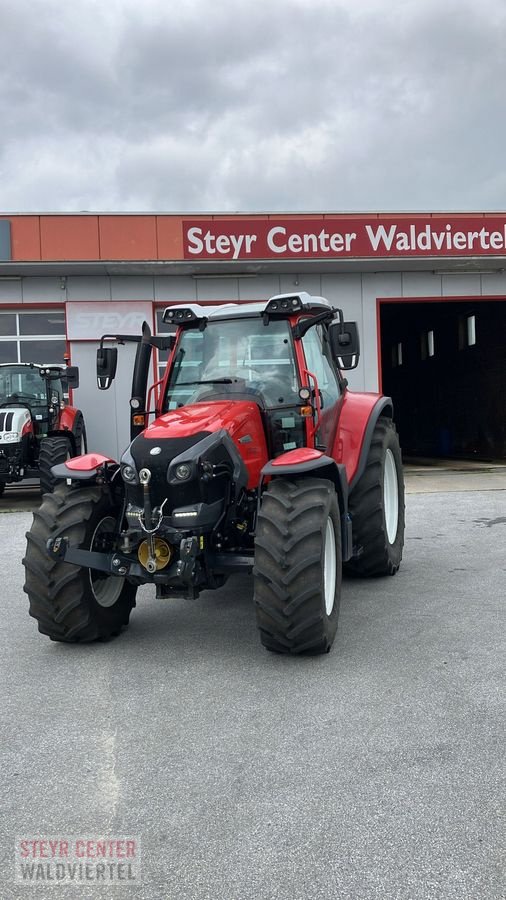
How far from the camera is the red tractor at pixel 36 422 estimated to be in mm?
12070

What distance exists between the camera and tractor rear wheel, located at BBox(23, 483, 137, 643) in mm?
4641

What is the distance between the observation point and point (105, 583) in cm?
507

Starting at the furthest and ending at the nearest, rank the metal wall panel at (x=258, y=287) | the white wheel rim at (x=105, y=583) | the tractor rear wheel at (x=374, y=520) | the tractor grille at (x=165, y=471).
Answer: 1. the metal wall panel at (x=258, y=287)
2. the tractor rear wheel at (x=374, y=520)
3. the white wheel rim at (x=105, y=583)
4. the tractor grille at (x=165, y=471)

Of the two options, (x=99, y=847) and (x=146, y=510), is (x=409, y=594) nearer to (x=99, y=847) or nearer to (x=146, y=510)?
(x=146, y=510)

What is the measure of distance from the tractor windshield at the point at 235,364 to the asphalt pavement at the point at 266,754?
1.58 m

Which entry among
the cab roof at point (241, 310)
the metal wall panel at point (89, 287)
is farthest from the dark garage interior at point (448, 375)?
the cab roof at point (241, 310)

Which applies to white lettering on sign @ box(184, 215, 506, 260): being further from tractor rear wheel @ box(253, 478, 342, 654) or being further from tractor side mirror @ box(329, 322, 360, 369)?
tractor rear wheel @ box(253, 478, 342, 654)

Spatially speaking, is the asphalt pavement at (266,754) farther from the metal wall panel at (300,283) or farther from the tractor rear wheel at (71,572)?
the metal wall panel at (300,283)

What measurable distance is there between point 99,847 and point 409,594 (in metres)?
3.79

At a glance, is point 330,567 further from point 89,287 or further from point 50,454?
point 89,287

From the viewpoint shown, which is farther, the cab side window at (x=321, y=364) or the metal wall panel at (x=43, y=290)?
the metal wall panel at (x=43, y=290)

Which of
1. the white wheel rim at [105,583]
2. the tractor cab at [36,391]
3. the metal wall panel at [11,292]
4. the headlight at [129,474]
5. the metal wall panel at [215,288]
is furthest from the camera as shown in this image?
the metal wall panel at [215,288]

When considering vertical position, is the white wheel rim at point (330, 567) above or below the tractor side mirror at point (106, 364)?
below

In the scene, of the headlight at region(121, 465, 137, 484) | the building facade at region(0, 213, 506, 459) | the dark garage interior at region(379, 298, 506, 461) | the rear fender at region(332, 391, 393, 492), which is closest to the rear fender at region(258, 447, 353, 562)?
the rear fender at region(332, 391, 393, 492)
